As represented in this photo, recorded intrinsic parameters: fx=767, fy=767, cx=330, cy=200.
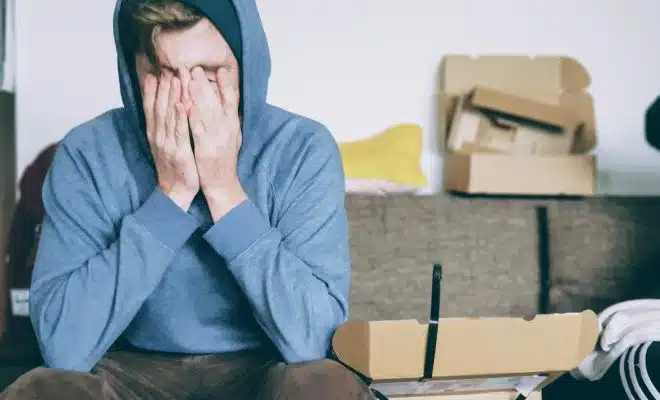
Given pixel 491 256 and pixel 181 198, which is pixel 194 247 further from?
pixel 491 256

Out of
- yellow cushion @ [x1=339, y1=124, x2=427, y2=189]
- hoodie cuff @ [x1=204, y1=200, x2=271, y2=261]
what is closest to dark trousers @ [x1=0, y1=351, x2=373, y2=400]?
hoodie cuff @ [x1=204, y1=200, x2=271, y2=261]

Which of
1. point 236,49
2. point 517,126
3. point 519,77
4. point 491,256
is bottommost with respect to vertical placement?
point 491,256

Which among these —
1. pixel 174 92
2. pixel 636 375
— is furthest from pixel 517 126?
pixel 174 92

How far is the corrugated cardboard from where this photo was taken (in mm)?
1047

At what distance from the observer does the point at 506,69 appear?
83.9 inches

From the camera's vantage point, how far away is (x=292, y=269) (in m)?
1.16

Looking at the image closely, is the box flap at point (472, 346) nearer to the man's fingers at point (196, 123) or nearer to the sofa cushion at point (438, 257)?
the man's fingers at point (196, 123)

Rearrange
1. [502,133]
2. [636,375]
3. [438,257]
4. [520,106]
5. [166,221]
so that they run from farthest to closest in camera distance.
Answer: [502,133] → [520,106] → [438,257] → [636,375] → [166,221]

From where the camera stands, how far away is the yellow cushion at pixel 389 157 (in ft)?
6.38

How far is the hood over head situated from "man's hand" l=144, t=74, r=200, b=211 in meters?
0.11

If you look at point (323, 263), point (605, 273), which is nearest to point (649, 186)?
point (605, 273)

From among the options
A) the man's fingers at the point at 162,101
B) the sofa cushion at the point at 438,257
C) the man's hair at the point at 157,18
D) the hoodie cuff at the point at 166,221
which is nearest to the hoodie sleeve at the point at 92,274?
the hoodie cuff at the point at 166,221

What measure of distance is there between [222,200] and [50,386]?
0.37 meters

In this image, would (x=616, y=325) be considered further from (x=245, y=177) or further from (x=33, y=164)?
(x=33, y=164)
